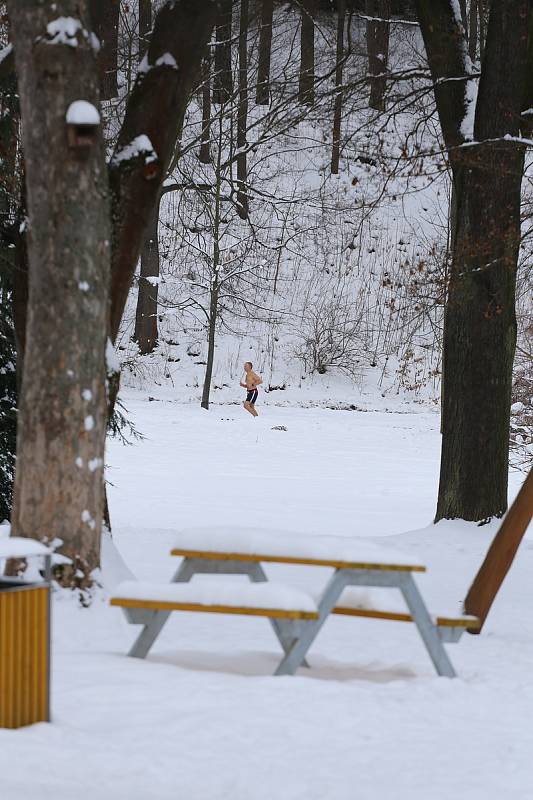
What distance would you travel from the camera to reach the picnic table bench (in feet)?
16.8

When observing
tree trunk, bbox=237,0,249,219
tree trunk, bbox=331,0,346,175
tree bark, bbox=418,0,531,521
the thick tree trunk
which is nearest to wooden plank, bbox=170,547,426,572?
tree bark, bbox=418,0,531,521

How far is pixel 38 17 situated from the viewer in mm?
5980

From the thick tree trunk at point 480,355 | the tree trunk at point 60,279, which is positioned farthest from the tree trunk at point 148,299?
the tree trunk at point 60,279

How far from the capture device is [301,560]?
549 centimetres

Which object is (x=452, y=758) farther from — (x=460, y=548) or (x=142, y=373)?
(x=142, y=373)

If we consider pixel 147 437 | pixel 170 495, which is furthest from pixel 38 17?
pixel 147 437

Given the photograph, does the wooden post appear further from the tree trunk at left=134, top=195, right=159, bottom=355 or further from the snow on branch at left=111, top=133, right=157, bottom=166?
the tree trunk at left=134, top=195, right=159, bottom=355

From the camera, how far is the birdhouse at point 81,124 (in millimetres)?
5832

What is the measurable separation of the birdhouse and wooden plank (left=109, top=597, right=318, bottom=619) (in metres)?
2.27

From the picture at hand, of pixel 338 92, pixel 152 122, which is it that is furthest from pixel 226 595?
pixel 338 92

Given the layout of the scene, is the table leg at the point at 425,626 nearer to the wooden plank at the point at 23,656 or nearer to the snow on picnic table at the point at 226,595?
the snow on picnic table at the point at 226,595

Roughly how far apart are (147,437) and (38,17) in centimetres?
1630

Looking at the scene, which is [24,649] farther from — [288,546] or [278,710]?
[288,546]

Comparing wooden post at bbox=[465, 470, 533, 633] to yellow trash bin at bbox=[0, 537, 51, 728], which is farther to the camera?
wooden post at bbox=[465, 470, 533, 633]
